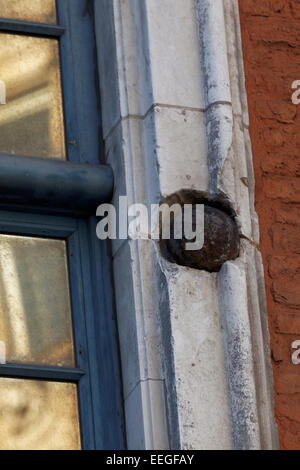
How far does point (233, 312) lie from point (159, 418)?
34 centimetres

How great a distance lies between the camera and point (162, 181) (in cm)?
442

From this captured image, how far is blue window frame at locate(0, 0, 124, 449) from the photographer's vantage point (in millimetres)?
4344

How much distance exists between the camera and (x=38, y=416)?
169 inches

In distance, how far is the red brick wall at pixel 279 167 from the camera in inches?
173

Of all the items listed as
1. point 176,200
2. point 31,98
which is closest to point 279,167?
point 176,200

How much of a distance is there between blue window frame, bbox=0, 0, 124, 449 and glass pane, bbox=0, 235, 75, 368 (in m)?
0.02

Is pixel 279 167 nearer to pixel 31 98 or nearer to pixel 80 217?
pixel 80 217

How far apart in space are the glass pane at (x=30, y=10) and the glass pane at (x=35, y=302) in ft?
2.38

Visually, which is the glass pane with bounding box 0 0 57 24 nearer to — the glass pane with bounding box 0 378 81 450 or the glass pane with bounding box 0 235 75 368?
the glass pane with bounding box 0 235 75 368

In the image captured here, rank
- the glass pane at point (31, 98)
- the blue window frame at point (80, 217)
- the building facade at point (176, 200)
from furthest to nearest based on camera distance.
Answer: the glass pane at point (31, 98) → the blue window frame at point (80, 217) → the building facade at point (176, 200)

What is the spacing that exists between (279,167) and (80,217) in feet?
1.84

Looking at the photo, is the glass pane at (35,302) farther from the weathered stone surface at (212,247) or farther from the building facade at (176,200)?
the weathered stone surface at (212,247)

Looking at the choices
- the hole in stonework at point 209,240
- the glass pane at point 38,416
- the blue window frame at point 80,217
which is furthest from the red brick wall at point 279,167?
the glass pane at point 38,416
